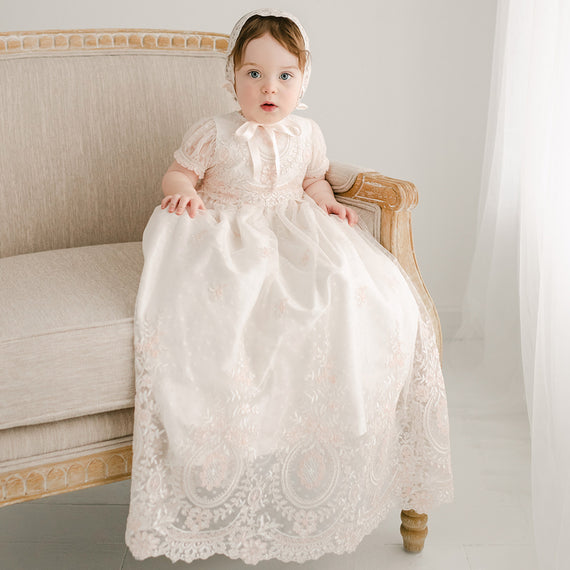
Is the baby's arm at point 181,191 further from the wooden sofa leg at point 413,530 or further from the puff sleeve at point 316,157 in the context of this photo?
the wooden sofa leg at point 413,530

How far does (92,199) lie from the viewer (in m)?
1.64

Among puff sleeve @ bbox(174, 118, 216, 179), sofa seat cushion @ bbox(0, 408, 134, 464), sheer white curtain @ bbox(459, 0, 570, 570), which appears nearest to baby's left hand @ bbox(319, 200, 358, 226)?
puff sleeve @ bbox(174, 118, 216, 179)

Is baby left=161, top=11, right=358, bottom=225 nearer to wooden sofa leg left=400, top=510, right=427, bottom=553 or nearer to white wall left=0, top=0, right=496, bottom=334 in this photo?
wooden sofa leg left=400, top=510, right=427, bottom=553

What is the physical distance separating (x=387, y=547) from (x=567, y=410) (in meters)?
0.43

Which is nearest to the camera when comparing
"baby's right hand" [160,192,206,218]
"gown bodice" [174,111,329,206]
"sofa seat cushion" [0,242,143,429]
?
"sofa seat cushion" [0,242,143,429]

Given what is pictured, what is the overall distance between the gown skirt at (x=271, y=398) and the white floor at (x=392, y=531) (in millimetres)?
179

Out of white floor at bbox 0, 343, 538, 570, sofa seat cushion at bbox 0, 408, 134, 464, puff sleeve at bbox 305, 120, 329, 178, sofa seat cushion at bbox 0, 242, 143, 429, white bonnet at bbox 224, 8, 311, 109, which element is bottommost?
white floor at bbox 0, 343, 538, 570

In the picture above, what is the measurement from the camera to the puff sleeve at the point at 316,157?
4.94 feet

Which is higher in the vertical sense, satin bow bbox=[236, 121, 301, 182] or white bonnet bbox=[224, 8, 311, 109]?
white bonnet bbox=[224, 8, 311, 109]

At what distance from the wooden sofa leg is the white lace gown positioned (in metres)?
0.05

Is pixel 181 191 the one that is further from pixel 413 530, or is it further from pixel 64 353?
pixel 413 530

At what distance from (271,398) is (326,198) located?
20.1 inches

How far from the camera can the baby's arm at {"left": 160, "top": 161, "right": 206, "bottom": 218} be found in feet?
4.28

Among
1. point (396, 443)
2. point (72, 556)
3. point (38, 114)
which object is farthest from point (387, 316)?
point (38, 114)
